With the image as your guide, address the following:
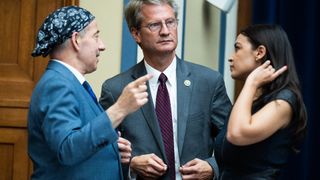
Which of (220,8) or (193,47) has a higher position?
(220,8)

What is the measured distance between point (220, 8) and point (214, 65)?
15.3 inches

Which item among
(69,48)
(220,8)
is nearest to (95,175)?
(69,48)

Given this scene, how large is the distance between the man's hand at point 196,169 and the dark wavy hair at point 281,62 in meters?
0.38

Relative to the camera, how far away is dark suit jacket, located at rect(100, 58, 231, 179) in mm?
2342

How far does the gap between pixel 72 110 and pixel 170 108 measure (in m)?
0.61

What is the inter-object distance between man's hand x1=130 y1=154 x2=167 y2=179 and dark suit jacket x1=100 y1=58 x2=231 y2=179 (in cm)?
5

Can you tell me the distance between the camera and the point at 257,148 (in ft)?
6.48

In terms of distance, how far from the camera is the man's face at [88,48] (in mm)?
2000

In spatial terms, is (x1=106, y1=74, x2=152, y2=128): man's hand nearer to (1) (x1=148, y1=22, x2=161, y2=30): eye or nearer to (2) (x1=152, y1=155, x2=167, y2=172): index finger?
(2) (x1=152, y1=155, x2=167, y2=172): index finger

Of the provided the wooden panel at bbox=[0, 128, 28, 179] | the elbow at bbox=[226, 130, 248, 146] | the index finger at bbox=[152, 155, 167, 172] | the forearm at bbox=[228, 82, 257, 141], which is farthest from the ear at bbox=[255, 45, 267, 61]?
the wooden panel at bbox=[0, 128, 28, 179]

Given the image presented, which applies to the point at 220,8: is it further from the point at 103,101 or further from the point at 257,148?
the point at 257,148

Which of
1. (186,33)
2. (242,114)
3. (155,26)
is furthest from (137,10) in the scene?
(186,33)

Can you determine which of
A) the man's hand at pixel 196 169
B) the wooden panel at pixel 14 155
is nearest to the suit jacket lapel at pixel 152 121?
the man's hand at pixel 196 169

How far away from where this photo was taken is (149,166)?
2256 millimetres
